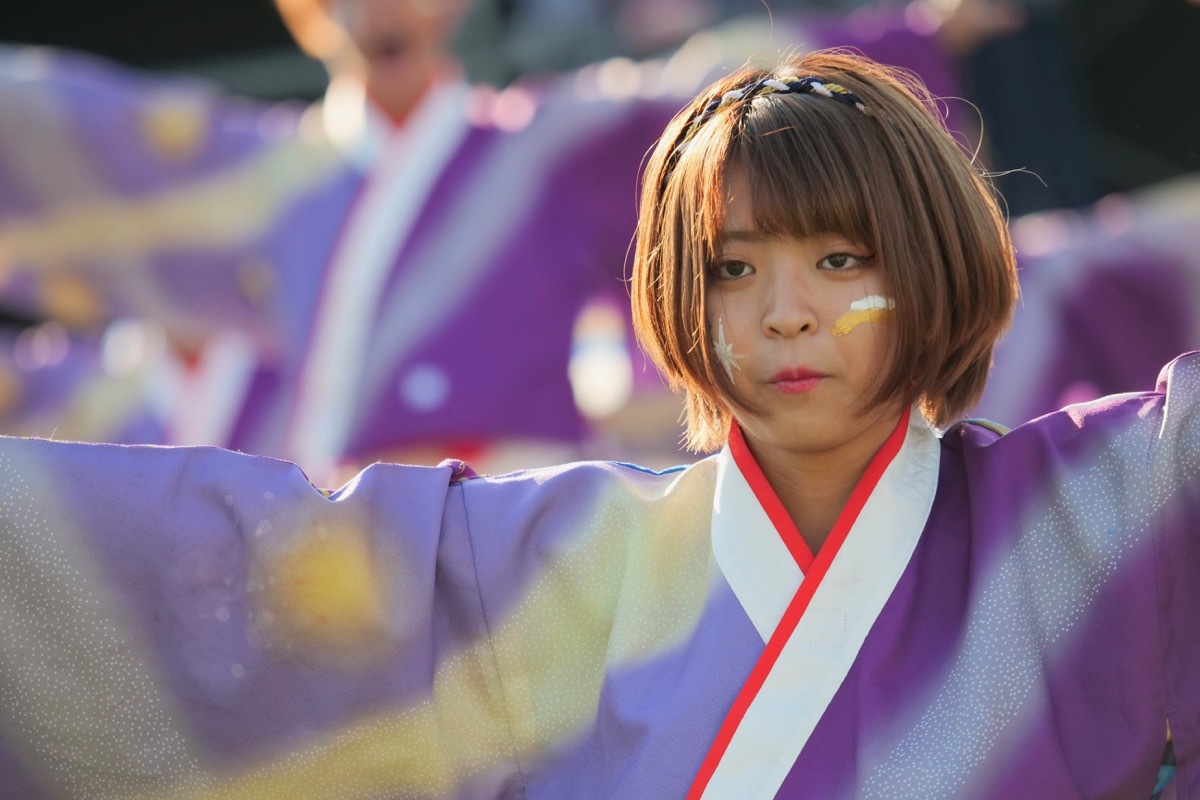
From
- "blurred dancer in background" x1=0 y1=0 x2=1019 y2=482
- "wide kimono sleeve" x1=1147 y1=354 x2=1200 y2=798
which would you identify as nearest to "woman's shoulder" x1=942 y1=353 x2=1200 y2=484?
"wide kimono sleeve" x1=1147 y1=354 x2=1200 y2=798

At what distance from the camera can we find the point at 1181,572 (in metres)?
1.10

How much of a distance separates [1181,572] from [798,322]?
0.31m

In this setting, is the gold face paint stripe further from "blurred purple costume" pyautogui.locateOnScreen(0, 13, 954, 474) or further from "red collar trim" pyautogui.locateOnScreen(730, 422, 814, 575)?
"blurred purple costume" pyautogui.locateOnScreen(0, 13, 954, 474)

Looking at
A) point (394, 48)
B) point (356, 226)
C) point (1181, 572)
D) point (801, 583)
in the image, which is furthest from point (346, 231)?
point (1181, 572)

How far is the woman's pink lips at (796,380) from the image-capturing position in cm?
114

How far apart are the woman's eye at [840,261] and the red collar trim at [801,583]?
0.15 meters

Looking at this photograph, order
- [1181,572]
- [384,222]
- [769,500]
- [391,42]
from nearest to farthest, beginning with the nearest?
[1181,572], [769,500], [384,222], [391,42]

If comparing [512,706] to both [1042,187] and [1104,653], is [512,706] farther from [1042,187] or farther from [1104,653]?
[1042,187]

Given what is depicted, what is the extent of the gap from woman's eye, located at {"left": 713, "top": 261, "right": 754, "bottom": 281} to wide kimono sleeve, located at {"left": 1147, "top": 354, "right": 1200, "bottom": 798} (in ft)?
1.03

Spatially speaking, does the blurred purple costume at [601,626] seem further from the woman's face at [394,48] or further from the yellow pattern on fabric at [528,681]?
the woman's face at [394,48]

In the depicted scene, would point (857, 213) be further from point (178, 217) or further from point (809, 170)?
point (178, 217)

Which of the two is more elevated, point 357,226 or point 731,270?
point 357,226

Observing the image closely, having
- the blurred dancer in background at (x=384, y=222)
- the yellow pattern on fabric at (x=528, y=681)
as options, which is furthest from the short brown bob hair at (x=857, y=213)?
the blurred dancer in background at (x=384, y=222)

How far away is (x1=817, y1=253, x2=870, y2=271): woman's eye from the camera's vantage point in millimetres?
1143
